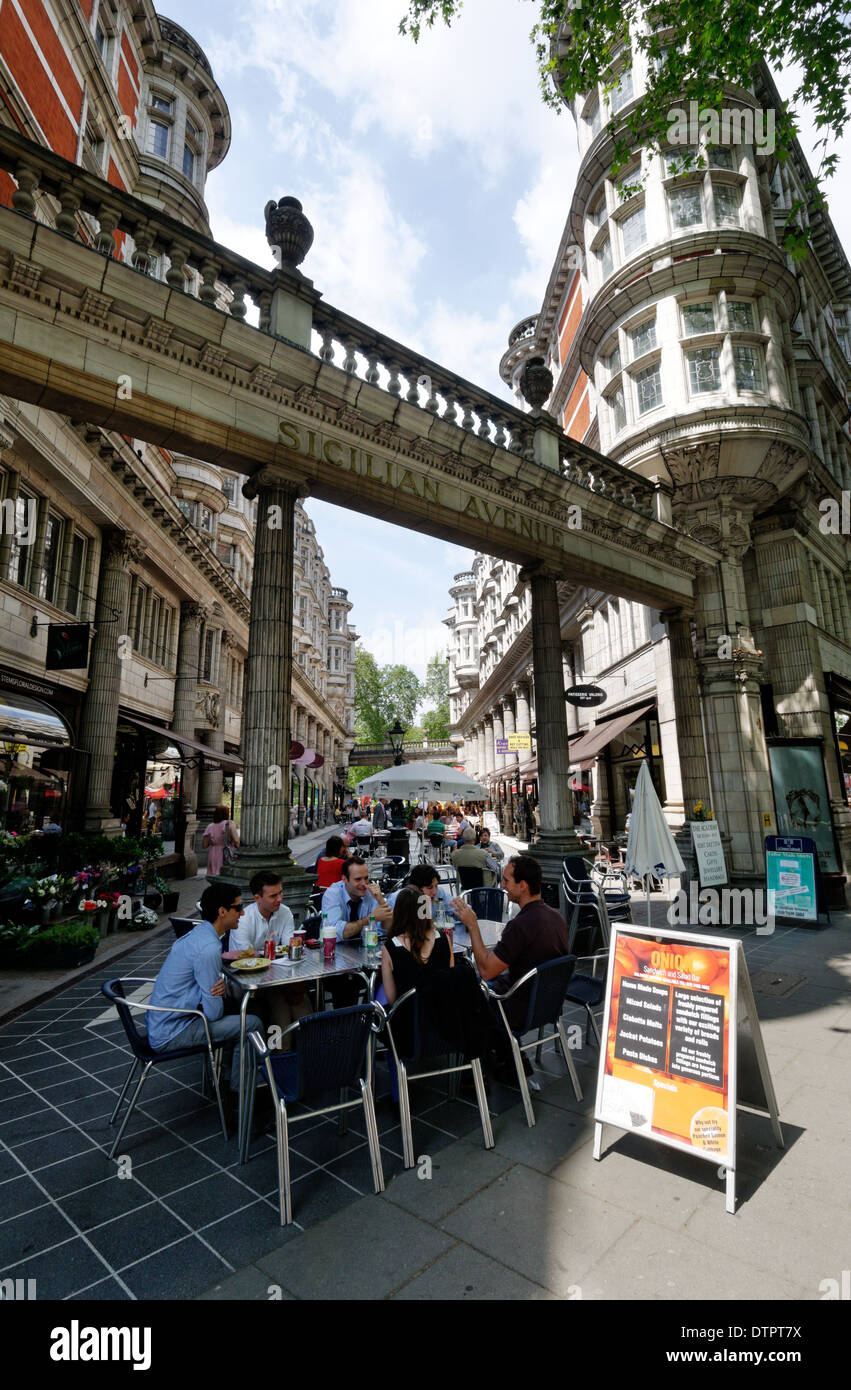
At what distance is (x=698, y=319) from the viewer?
14.2 meters

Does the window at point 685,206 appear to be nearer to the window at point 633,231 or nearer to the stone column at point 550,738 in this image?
the window at point 633,231

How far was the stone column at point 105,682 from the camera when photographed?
13516mm

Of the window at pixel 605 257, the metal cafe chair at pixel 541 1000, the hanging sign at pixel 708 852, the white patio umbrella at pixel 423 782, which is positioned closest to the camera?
the metal cafe chair at pixel 541 1000

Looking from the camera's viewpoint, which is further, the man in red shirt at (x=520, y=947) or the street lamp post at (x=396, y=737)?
the street lamp post at (x=396, y=737)

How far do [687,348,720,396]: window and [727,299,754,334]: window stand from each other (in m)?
0.83

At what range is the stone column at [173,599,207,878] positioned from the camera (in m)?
19.6

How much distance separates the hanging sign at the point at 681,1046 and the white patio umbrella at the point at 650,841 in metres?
4.84

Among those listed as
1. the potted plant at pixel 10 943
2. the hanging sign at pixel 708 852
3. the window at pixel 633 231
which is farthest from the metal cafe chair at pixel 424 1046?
the window at pixel 633 231

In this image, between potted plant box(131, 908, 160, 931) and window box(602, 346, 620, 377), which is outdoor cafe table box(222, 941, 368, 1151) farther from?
window box(602, 346, 620, 377)

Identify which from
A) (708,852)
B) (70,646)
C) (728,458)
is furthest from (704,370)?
(70,646)

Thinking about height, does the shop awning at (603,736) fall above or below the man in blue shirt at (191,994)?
above
